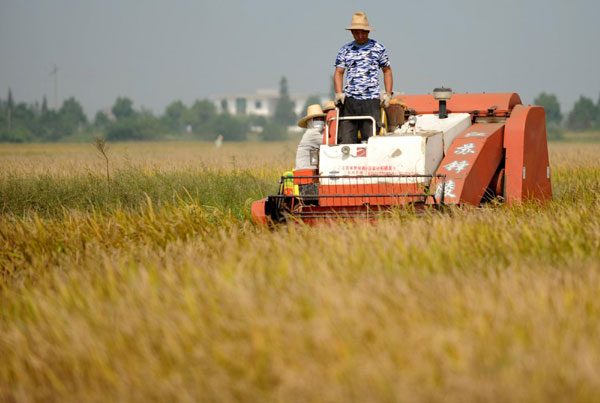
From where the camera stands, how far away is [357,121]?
909 cm

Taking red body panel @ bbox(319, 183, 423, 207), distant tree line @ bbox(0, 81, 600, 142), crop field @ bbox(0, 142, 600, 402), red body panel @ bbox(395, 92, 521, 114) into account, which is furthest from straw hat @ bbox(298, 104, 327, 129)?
distant tree line @ bbox(0, 81, 600, 142)

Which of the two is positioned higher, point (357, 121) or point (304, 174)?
point (357, 121)

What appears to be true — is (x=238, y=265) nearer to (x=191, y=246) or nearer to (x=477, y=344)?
(x=191, y=246)

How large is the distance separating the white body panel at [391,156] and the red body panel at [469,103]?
122cm

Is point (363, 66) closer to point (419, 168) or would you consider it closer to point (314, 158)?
point (314, 158)

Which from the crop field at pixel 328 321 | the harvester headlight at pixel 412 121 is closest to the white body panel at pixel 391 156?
the harvester headlight at pixel 412 121

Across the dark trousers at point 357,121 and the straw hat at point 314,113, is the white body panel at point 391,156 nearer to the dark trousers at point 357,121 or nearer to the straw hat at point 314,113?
the dark trousers at point 357,121

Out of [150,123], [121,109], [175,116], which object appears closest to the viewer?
[150,123]

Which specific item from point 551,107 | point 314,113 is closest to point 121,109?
point 551,107

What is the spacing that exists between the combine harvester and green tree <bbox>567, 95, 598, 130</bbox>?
341 feet

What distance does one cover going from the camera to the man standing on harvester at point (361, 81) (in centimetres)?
898

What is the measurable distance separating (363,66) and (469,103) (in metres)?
1.66

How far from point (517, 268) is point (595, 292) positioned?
883 mm

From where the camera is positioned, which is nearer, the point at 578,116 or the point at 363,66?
A: the point at 363,66
